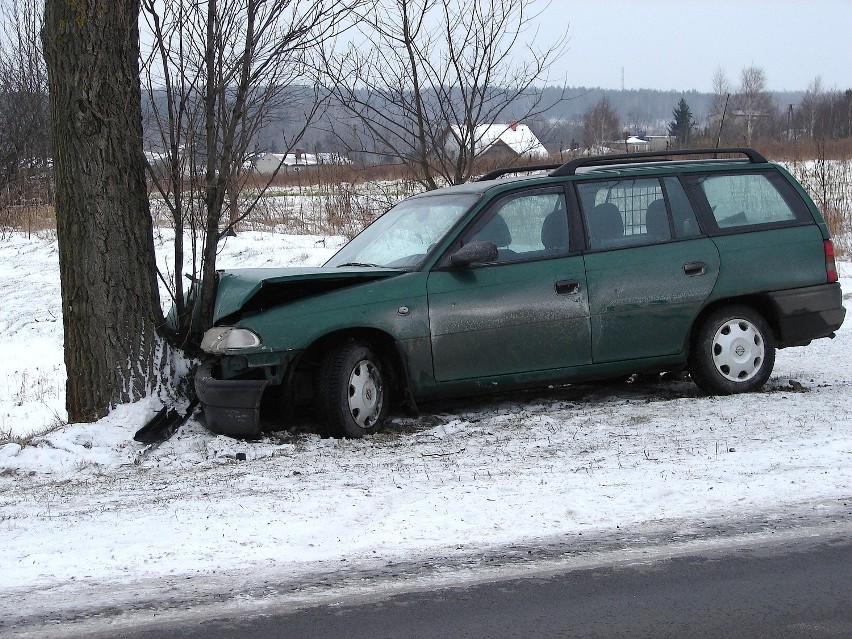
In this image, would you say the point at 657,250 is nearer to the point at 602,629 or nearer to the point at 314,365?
the point at 314,365

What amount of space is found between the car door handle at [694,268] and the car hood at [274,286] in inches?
82.2

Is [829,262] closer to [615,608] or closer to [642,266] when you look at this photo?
[642,266]

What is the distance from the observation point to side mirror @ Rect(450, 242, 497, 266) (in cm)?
673

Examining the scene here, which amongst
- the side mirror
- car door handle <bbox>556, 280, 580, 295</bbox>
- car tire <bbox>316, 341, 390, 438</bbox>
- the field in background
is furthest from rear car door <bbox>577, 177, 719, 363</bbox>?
the field in background

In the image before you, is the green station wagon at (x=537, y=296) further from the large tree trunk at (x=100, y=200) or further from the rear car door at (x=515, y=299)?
the large tree trunk at (x=100, y=200)

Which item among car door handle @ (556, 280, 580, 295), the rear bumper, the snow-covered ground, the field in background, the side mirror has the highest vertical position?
the field in background

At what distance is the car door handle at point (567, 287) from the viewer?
7016 millimetres

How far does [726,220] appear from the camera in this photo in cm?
759

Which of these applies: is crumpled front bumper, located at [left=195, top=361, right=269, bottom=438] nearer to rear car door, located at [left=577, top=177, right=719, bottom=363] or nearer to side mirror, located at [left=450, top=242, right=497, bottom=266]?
side mirror, located at [left=450, top=242, right=497, bottom=266]

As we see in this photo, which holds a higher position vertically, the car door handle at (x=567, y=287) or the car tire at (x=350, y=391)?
the car door handle at (x=567, y=287)

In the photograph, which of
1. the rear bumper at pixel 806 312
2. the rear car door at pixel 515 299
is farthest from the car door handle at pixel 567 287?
the rear bumper at pixel 806 312

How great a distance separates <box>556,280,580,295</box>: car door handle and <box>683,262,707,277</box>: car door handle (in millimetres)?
866

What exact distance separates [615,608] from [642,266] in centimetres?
392

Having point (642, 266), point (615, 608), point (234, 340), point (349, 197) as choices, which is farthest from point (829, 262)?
point (349, 197)
